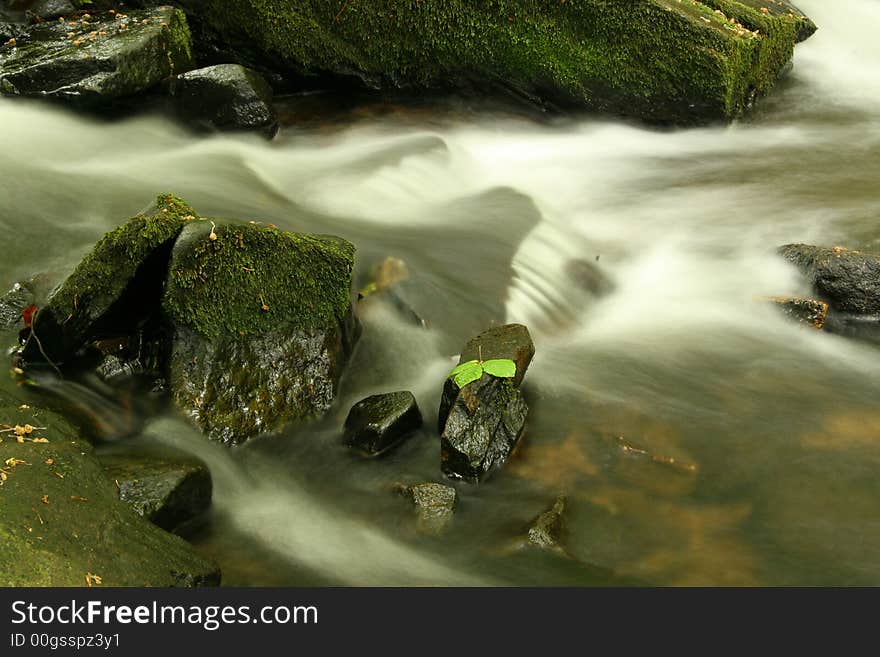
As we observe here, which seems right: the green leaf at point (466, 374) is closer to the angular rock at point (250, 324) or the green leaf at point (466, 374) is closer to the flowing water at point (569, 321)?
the flowing water at point (569, 321)

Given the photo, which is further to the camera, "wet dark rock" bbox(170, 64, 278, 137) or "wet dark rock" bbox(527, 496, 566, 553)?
"wet dark rock" bbox(170, 64, 278, 137)

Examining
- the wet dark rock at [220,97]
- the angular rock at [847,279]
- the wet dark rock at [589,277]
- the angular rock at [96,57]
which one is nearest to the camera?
the angular rock at [847,279]

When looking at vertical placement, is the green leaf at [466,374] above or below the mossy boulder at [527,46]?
below

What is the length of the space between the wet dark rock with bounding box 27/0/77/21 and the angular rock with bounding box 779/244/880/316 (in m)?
7.28

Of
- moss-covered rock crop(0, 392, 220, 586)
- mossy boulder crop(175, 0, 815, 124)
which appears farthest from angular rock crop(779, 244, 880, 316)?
moss-covered rock crop(0, 392, 220, 586)

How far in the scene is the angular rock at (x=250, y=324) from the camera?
4.83m

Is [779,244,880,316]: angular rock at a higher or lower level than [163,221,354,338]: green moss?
higher

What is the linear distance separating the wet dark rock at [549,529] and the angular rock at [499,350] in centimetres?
80

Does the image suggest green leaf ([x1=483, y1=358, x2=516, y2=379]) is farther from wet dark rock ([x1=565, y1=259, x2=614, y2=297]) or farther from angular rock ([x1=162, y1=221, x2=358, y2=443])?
wet dark rock ([x1=565, y1=259, x2=614, y2=297])

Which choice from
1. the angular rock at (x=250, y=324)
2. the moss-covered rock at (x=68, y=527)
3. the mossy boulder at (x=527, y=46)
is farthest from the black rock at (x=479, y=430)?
the mossy boulder at (x=527, y=46)

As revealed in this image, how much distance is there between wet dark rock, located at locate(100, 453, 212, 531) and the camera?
4074 millimetres

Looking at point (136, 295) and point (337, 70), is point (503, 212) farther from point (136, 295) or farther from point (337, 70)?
point (136, 295)

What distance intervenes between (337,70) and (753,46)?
4303 millimetres

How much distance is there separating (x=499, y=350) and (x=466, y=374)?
1.28 feet
